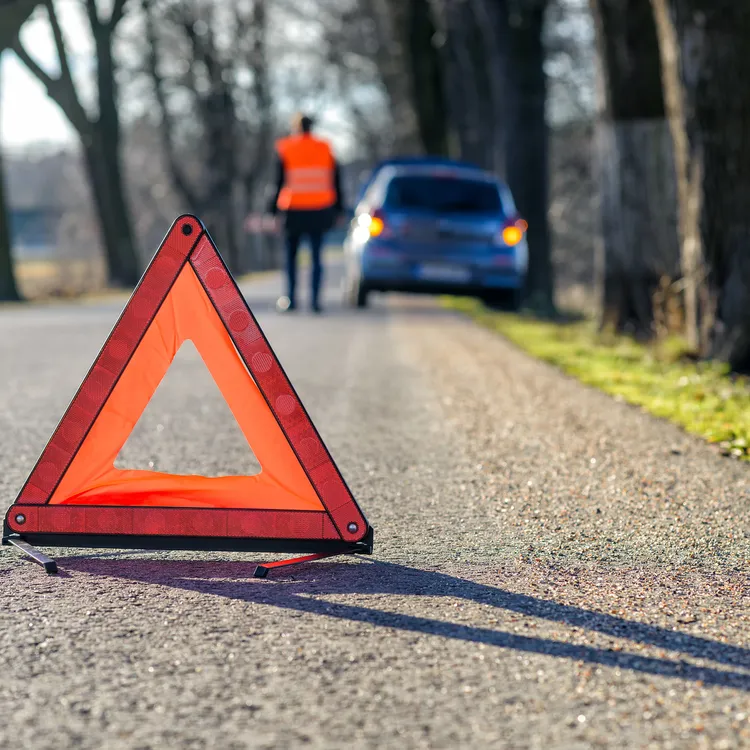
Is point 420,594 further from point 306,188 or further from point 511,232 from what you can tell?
point 511,232

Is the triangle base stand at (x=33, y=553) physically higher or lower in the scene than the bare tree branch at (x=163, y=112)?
lower

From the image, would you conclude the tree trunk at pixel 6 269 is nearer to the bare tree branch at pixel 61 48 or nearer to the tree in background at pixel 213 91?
the bare tree branch at pixel 61 48

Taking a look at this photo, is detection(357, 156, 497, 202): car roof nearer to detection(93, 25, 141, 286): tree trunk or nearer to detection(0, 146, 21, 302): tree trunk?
detection(0, 146, 21, 302): tree trunk

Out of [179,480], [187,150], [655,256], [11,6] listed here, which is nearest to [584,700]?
[179,480]

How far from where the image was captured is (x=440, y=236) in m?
17.0

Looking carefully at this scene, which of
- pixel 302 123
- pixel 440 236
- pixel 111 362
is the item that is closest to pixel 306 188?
pixel 302 123

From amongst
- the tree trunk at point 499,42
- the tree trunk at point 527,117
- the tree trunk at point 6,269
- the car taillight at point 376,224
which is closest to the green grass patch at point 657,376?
the car taillight at point 376,224

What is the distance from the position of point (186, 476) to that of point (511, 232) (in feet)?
42.4

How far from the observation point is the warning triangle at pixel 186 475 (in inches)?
178

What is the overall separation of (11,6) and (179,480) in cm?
2220

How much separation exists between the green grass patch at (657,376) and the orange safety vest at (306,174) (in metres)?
2.56

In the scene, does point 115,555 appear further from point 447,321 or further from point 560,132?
point 560,132

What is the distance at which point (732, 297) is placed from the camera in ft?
33.8

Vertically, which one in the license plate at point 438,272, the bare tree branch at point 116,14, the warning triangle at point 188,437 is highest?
the bare tree branch at point 116,14
